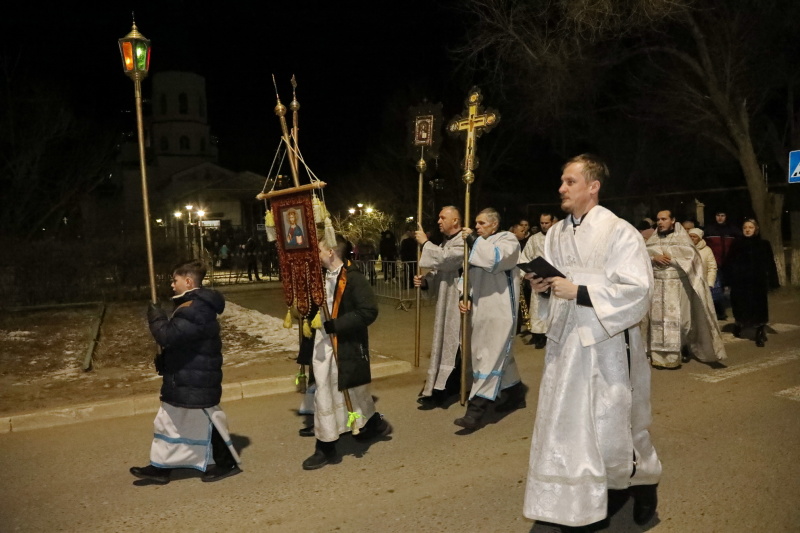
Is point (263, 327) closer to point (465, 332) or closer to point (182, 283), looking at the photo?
point (465, 332)

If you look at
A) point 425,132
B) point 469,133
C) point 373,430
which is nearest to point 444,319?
point 373,430

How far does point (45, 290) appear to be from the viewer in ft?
49.2

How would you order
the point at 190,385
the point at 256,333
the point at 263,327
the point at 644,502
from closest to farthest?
the point at 644,502 → the point at 190,385 → the point at 256,333 → the point at 263,327

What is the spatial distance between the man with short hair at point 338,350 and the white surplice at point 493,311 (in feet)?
4.14

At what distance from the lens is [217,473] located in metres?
4.91

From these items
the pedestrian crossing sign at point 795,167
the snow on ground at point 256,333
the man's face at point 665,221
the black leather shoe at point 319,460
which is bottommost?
the black leather shoe at point 319,460

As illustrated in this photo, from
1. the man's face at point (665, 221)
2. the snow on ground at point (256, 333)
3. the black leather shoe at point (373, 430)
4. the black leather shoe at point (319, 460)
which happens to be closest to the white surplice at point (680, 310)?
the man's face at point (665, 221)

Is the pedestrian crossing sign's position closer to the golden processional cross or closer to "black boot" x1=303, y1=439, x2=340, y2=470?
the golden processional cross

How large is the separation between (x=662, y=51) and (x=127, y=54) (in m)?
13.9

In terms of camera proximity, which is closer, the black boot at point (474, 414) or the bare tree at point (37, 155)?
the black boot at point (474, 414)

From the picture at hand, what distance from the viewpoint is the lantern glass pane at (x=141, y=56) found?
586cm

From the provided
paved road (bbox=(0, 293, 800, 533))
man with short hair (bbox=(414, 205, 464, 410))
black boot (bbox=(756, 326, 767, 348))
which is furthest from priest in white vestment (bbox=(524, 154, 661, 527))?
black boot (bbox=(756, 326, 767, 348))

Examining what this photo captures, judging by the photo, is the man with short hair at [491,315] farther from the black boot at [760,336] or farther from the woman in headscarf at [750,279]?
the woman in headscarf at [750,279]

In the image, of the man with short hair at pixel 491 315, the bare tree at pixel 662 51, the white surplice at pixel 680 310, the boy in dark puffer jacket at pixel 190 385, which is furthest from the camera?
the bare tree at pixel 662 51
